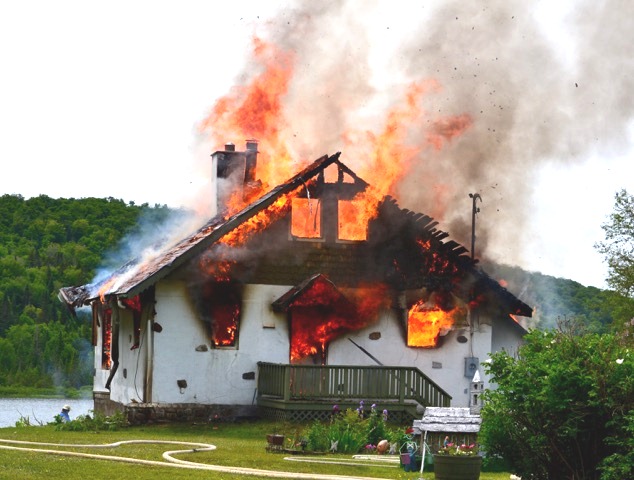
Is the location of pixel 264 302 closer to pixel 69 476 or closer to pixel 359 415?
pixel 359 415

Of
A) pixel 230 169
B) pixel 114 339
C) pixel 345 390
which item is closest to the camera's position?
pixel 345 390

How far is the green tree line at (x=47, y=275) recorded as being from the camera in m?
78.1

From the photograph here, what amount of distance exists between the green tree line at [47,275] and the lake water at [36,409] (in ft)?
7.66

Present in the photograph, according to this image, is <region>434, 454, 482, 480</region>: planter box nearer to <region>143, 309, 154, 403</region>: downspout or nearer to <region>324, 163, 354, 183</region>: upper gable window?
<region>143, 309, 154, 403</region>: downspout

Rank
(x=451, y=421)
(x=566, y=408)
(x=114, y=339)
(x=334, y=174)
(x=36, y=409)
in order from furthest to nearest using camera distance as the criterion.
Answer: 1. (x=36, y=409)
2. (x=114, y=339)
3. (x=334, y=174)
4. (x=451, y=421)
5. (x=566, y=408)

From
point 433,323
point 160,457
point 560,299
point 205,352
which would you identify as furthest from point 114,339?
point 560,299

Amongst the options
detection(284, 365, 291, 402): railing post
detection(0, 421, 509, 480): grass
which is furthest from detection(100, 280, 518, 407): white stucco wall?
detection(284, 365, 291, 402): railing post

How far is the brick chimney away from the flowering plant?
68.9 feet

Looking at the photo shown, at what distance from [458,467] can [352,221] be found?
1872 centimetres

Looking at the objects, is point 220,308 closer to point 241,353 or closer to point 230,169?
point 241,353

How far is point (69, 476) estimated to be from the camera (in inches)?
827

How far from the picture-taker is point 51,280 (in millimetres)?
85000

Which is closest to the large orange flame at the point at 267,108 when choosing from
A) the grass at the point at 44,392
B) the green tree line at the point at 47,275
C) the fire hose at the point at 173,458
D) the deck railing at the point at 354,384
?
the deck railing at the point at 354,384

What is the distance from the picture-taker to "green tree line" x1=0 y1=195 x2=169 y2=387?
3076 inches
